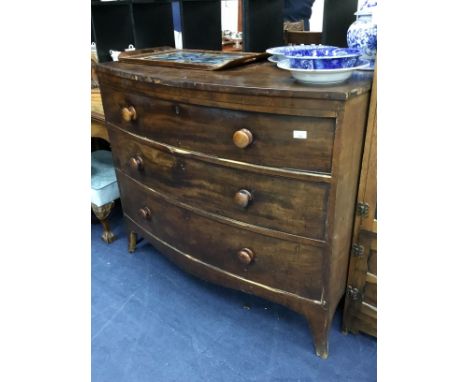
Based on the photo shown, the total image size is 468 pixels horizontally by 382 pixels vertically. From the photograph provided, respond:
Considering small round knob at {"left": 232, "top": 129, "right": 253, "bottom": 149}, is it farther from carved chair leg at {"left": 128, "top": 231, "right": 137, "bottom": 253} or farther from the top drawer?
carved chair leg at {"left": 128, "top": 231, "right": 137, "bottom": 253}

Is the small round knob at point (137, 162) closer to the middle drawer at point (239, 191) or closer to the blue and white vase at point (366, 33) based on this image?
the middle drawer at point (239, 191)

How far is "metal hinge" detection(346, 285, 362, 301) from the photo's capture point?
133 centimetres

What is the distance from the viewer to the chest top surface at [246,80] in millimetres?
936

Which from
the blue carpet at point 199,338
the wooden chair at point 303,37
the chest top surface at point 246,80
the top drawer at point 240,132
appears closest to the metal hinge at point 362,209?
the top drawer at point 240,132

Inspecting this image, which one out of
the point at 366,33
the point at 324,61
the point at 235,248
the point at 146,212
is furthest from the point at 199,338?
the point at 366,33

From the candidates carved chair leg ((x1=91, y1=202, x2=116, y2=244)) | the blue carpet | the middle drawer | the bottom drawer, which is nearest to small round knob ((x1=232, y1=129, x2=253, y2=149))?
the middle drawer

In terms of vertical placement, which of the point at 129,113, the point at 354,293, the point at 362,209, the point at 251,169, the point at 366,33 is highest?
the point at 366,33

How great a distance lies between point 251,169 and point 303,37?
44.1 inches

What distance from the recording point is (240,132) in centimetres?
105

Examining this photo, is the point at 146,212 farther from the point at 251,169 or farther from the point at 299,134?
the point at 299,134

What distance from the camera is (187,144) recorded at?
124 cm
